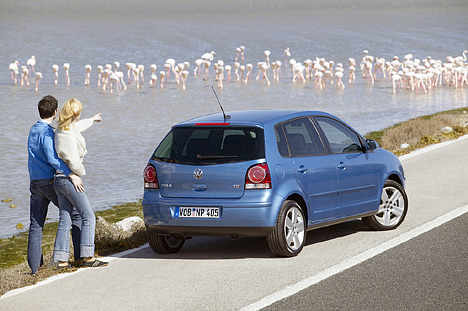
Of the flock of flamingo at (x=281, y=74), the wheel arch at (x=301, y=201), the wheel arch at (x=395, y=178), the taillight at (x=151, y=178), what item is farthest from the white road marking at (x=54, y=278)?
the flock of flamingo at (x=281, y=74)

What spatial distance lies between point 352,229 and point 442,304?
3862 mm

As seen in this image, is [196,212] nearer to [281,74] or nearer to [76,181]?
[76,181]

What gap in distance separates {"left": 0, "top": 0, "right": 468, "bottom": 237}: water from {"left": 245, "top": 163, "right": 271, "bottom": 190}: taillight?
5834 mm

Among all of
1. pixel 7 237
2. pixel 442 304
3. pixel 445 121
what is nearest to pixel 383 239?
pixel 442 304

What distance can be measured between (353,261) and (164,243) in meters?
2.21

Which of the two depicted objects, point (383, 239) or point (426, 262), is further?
point (383, 239)

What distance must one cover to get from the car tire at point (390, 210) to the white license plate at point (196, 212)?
2.52 meters

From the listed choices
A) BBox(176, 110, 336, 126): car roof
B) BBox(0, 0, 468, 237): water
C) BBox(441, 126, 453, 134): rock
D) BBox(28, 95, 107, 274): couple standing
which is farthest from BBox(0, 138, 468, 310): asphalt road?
BBox(441, 126, 453, 134): rock

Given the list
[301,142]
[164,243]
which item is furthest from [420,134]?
[164,243]

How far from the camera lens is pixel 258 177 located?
9.40 m

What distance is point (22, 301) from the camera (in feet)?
27.4

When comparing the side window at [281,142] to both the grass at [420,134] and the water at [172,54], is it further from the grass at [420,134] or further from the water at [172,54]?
the grass at [420,134]

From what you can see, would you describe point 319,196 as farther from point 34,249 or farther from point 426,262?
point 34,249

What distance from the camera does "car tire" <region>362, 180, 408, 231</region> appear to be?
440 inches
